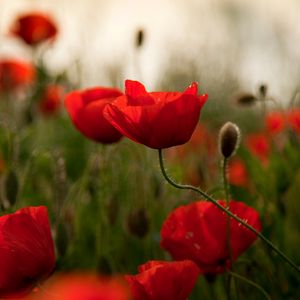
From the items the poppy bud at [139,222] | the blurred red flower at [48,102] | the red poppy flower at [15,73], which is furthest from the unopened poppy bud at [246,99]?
the red poppy flower at [15,73]

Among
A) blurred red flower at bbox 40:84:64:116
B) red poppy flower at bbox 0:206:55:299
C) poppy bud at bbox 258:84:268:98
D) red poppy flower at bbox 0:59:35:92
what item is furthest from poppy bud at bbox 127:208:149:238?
red poppy flower at bbox 0:59:35:92

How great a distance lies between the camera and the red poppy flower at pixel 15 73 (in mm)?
3023

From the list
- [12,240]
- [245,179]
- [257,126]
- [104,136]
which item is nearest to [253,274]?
[104,136]

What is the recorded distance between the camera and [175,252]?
99cm

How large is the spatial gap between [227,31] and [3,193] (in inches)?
153

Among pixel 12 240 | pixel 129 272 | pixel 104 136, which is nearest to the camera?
pixel 12 240

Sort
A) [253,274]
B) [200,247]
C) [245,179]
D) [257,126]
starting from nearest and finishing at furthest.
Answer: [200,247] → [253,274] → [245,179] → [257,126]

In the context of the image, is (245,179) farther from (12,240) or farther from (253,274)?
(12,240)

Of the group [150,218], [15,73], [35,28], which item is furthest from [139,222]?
[15,73]

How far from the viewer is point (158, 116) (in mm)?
833

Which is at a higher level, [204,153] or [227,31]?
[227,31]

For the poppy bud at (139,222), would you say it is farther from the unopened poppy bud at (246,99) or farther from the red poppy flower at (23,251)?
the red poppy flower at (23,251)

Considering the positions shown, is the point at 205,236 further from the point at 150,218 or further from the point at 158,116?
the point at 150,218

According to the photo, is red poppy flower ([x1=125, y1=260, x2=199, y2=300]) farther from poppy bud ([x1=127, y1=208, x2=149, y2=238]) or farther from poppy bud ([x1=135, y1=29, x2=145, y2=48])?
poppy bud ([x1=135, y1=29, x2=145, y2=48])
